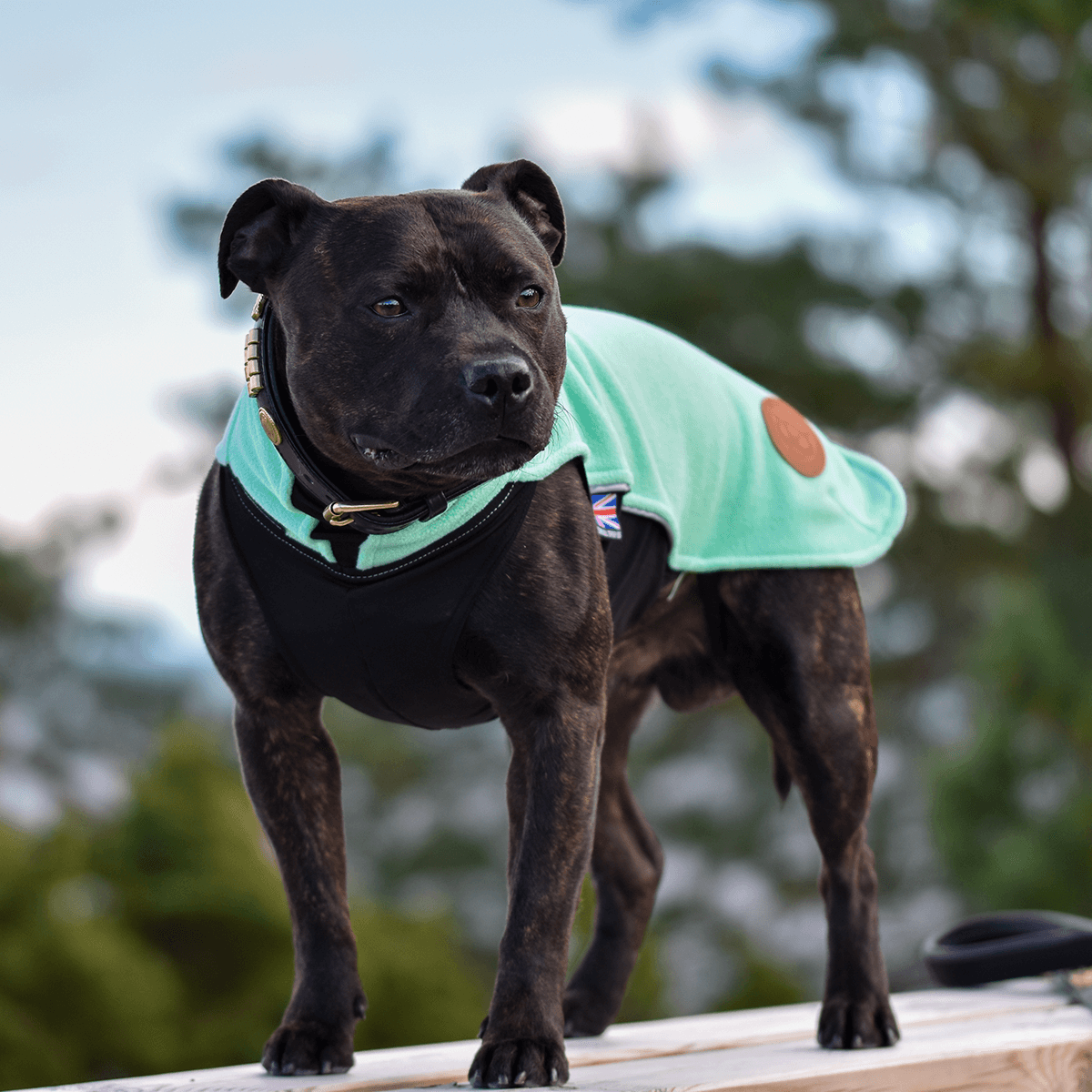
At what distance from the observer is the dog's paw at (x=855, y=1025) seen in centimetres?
287

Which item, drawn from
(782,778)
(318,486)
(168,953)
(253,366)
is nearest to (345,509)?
(318,486)

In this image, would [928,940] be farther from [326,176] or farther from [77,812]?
[326,176]

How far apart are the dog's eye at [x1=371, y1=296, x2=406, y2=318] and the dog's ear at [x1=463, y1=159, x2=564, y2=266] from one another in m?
0.40

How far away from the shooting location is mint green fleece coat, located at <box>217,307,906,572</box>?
108 inches

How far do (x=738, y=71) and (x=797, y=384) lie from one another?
3.14 metres

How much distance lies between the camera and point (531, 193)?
267 centimetres

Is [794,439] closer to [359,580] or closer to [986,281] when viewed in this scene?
[359,580]

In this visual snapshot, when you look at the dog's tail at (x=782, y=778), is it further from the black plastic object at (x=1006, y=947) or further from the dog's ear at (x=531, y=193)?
the dog's ear at (x=531, y=193)

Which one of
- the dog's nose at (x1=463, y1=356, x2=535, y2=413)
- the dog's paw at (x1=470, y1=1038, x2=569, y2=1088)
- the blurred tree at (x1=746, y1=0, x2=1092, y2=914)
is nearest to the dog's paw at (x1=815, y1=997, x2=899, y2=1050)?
the dog's paw at (x1=470, y1=1038, x2=569, y2=1088)

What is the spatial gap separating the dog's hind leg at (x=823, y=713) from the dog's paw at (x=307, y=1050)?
1.05m

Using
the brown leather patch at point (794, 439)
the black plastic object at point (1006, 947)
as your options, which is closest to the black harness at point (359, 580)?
the brown leather patch at point (794, 439)

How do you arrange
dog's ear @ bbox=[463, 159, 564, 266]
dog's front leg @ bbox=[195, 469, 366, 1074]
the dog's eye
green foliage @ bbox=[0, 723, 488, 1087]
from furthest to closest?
1. green foliage @ bbox=[0, 723, 488, 1087]
2. dog's ear @ bbox=[463, 159, 564, 266]
3. dog's front leg @ bbox=[195, 469, 366, 1074]
4. the dog's eye

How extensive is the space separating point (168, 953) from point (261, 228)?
5136 millimetres

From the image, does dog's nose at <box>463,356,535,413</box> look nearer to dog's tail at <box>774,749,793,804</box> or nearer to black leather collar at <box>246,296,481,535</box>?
black leather collar at <box>246,296,481,535</box>
